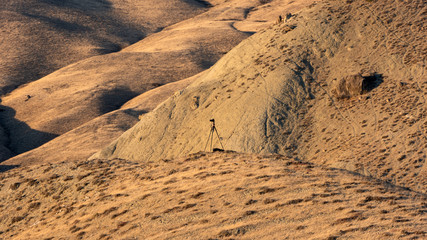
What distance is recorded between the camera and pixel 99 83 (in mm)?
47875

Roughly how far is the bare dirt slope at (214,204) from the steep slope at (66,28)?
1593 inches

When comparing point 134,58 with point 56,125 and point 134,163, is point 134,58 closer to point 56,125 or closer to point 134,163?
point 56,125

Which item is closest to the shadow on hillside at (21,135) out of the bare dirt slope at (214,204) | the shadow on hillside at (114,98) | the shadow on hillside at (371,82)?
the shadow on hillside at (114,98)

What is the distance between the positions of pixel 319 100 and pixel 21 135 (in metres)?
28.9

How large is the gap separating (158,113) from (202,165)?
1280 cm

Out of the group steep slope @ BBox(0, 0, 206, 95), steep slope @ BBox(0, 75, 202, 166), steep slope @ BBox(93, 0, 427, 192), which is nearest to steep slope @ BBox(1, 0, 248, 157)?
steep slope @ BBox(0, 75, 202, 166)

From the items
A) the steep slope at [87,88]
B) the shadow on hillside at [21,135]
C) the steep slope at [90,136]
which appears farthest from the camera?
the steep slope at [87,88]

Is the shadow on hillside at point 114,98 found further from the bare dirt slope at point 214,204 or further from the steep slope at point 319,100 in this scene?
the bare dirt slope at point 214,204

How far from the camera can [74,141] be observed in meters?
35.5

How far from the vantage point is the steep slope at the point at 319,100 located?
1952cm

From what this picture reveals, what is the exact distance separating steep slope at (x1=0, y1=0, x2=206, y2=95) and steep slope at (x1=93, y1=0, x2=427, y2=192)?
109 feet

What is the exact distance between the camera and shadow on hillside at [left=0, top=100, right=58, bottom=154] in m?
38.5

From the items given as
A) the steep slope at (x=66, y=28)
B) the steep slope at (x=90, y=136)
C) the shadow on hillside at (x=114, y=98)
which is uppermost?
the steep slope at (x=66, y=28)

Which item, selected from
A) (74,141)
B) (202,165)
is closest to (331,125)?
(202,165)
